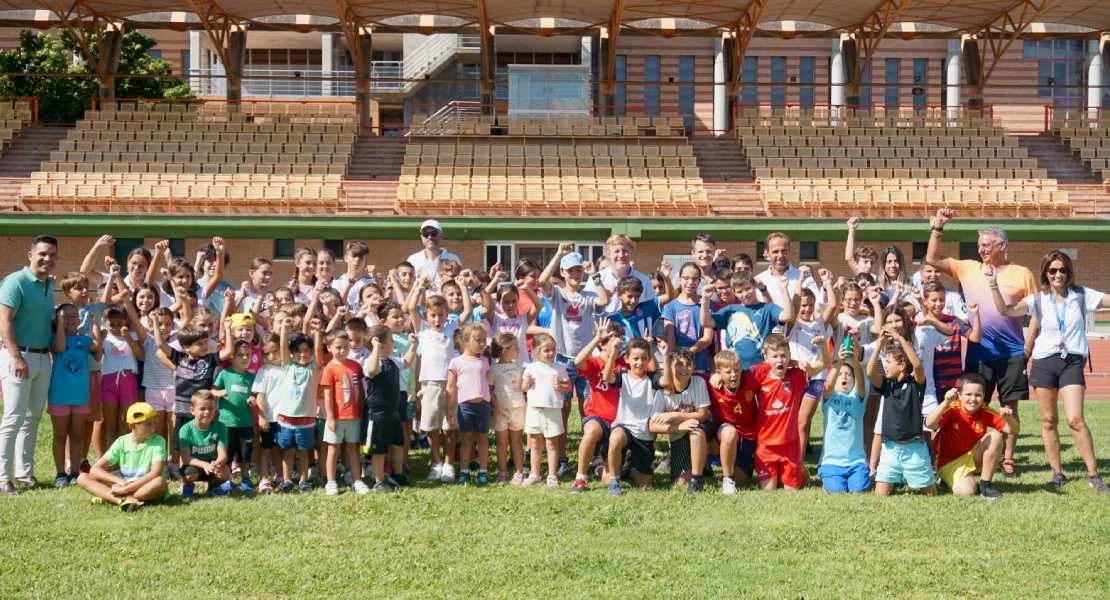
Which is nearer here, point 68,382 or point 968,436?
point 968,436

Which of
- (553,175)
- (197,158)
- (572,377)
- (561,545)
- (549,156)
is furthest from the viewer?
(549,156)

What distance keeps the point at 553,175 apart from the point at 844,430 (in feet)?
69.4

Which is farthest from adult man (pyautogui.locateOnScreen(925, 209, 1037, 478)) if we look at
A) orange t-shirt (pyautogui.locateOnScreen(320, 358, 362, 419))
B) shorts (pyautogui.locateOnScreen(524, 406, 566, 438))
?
orange t-shirt (pyautogui.locateOnScreen(320, 358, 362, 419))

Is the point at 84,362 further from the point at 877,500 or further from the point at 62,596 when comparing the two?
the point at 877,500

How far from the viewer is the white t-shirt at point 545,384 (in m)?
8.24

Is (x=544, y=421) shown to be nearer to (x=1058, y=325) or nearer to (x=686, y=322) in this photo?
(x=686, y=322)

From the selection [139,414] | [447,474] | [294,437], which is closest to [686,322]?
[447,474]

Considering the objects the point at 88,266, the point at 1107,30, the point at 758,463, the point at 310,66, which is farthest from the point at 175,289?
the point at 310,66

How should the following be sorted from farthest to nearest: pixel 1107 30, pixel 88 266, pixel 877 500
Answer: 1. pixel 1107 30
2. pixel 88 266
3. pixel 877 500

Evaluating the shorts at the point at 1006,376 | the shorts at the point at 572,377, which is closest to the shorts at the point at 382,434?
the shorts at the point at 572,377

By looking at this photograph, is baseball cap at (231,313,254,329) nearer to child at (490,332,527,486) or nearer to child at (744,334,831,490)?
child at (490,332,527,486)

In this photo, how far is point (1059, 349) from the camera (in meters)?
8.04

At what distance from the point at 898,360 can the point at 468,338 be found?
3.33 m

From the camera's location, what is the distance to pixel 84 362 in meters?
8.27
